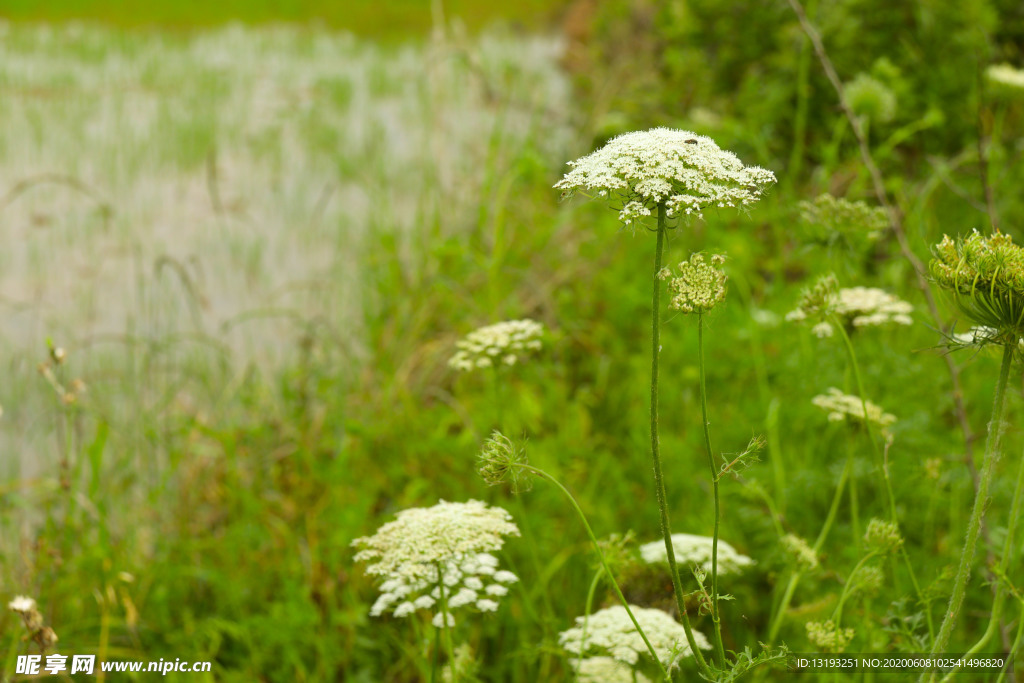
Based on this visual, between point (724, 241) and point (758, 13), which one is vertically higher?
point (758, 13)

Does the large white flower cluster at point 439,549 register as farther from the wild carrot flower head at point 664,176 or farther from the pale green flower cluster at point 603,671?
the wild carrot flower head at point 664,176

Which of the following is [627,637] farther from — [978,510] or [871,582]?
[978,510]

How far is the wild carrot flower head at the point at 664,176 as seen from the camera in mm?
1021

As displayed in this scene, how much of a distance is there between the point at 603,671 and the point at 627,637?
160 millimetres

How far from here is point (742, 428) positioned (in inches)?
103

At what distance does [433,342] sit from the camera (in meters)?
3.62

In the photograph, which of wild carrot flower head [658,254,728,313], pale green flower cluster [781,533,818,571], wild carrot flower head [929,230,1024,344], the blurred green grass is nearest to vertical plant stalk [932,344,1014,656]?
wild carrot flower head [929,230,1024,344]

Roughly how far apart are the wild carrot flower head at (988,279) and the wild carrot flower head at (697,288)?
288 millimetres

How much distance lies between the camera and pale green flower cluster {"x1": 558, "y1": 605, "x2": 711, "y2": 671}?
4.64ft

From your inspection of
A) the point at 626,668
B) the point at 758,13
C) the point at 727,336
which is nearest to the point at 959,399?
the point at 626,668

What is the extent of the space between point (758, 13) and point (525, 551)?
389 cm

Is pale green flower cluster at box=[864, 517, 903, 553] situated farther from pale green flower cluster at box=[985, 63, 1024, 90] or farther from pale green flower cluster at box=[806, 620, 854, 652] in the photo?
pale green flower cluster at box=[985, 63, 1024, 90]

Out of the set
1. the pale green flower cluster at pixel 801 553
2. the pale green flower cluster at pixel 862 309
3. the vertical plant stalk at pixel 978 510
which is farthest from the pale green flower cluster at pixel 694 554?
the vertical plant stalk at pixel 978 510

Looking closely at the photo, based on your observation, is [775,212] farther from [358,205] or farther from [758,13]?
[358,205]
